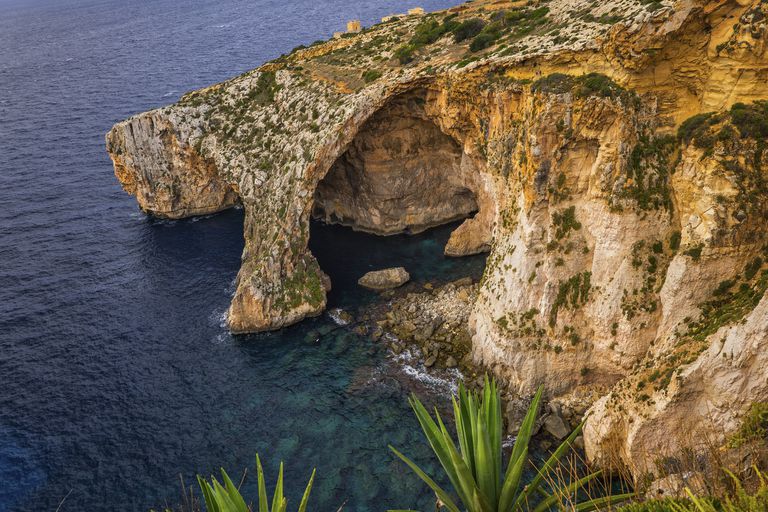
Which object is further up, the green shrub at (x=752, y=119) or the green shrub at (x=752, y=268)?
the green shrub at (x=752, y=119)

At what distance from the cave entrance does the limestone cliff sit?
39 centimetres

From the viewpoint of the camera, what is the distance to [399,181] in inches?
2736

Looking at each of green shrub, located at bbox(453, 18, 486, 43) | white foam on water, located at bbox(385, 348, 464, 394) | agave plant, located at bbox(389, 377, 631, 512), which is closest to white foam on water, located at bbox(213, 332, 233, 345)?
white foam on water, located at bbox(385, 348, 464, 394)

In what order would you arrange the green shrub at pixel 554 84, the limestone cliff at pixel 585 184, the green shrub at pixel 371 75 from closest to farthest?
the limestone cliff at pixel 585 184, the green shrub at pixel 554 84, the green shrub at pixel 371 75

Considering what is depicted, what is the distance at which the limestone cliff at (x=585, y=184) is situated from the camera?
3167 centimetres

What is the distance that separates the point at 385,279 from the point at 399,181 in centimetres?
1540

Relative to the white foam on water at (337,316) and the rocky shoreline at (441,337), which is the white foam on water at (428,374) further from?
the white foam on water at (337,316)

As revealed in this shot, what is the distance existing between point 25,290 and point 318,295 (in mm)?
35238

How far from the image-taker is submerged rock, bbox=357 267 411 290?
5953cm

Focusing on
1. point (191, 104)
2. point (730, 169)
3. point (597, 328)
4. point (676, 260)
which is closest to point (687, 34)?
point (730, 169)

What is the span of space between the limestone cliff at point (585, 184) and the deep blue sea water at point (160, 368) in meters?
5.84

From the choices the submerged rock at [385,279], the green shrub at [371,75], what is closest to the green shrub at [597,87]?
the submerged rock at [385,279]

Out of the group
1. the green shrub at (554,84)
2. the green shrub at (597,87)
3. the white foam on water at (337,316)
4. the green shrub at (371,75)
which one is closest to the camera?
the green shrub at (597,87)

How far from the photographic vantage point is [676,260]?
34625 mm
